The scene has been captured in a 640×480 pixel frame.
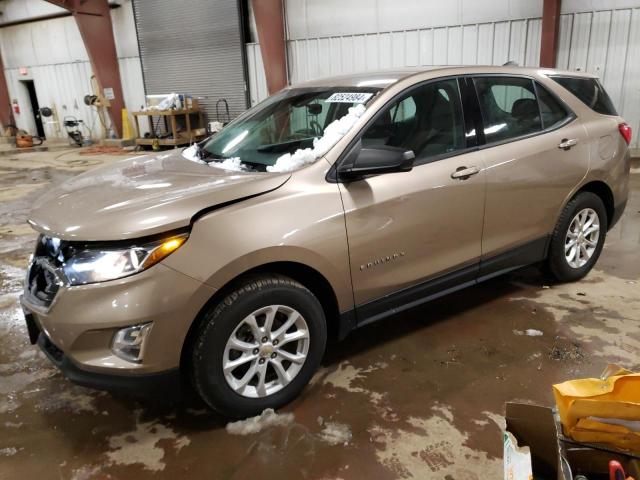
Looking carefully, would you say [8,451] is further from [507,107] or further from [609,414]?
[507,107]

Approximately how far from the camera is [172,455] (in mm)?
2178

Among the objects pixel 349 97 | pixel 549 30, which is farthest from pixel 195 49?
pixel 349 97

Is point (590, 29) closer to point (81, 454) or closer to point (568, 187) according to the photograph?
point (568, 187)

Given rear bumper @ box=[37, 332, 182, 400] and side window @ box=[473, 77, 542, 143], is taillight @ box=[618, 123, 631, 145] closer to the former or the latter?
A: side window @ box=[473, 77, 542, 143]

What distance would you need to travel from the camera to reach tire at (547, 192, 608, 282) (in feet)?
11.0

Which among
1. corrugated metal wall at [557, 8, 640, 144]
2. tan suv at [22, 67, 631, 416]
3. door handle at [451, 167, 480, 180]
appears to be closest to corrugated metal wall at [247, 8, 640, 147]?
corrugated metal wall at [557, 8, 640, 144]

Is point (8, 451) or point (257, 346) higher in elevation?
point (257, 346)

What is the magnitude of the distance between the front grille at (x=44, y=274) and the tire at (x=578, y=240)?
292 centimetres

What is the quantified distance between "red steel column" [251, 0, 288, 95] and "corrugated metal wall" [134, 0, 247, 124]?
1.15 metres

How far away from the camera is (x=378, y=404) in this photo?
2.44 metres

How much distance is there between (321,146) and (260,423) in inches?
52.6

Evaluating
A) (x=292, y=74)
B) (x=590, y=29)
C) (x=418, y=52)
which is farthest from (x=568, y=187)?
(x=292, y=74)

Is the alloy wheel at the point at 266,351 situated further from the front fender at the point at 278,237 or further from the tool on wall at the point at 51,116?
the tool on wall at the point at 51,116

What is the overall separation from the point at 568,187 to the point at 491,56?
6.36 metres
